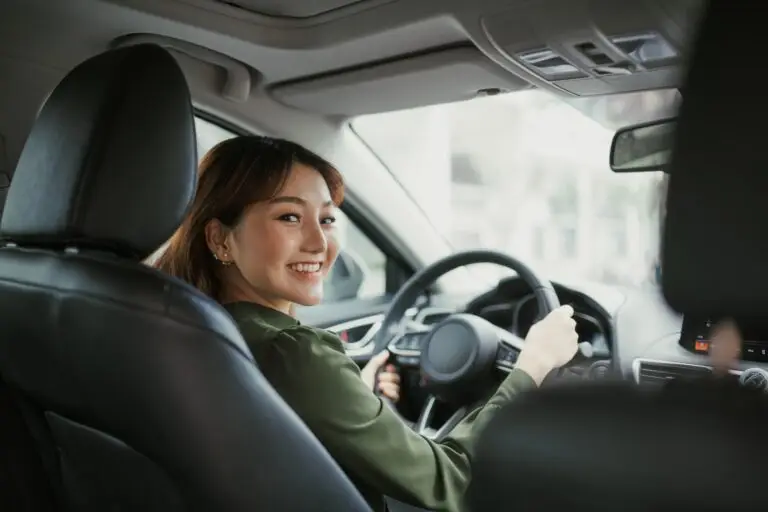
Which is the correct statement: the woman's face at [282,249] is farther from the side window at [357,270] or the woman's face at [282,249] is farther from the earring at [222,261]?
the side window at [357,270]

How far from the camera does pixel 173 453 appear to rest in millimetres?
1473

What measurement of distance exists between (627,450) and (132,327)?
0.84 m

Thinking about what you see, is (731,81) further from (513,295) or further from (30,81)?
A: (30,81)

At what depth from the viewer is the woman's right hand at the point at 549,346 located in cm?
210

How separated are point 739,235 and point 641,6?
140 cm

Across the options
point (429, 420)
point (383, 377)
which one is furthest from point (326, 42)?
point (429, 420)

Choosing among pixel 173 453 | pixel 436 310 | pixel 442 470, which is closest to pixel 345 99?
pixel 436 310

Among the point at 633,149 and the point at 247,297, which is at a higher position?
the point at 633,149

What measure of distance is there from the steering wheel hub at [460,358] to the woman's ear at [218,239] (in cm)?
80

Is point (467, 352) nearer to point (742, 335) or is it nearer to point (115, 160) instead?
point (115, 160)

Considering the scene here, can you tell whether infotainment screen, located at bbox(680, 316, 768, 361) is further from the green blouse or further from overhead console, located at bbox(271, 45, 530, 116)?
overhead console, located at bbox(271, 45, 530, 116)

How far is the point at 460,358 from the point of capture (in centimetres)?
259

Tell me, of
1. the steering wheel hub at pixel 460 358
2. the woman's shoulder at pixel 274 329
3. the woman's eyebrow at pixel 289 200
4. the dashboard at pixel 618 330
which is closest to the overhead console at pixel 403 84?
the dashboard at pixel 618 330

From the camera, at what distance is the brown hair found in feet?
6.68
